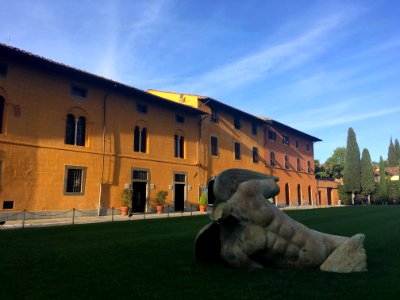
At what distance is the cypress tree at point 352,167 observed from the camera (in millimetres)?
47812

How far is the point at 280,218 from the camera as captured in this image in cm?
511

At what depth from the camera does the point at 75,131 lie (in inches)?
795

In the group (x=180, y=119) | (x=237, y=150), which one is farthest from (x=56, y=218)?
(x=237, y=150)

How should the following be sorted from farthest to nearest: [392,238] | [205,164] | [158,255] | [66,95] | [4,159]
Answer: [205,164], [66,95], [4,159], [392,238], [158,255]

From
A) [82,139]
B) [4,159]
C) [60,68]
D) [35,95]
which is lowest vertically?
[4,159]

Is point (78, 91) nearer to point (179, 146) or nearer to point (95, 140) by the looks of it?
point (95, 140)

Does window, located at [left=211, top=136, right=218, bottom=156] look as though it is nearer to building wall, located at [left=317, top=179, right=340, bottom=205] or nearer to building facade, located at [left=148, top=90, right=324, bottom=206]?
building facade, located at [left=148, top=90, right=324, bottom=206]

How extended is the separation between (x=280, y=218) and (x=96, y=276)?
2820mm

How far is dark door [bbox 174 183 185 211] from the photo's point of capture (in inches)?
1039

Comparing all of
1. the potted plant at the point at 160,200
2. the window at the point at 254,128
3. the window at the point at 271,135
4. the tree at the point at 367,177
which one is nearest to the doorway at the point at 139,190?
the potted plant at the point at 160,200

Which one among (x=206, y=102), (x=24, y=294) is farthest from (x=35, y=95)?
(x=24, y=294)

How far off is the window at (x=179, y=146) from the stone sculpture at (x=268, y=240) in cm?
2161

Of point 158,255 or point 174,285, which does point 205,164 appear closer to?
point 158,255

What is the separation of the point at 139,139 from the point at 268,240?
19761 millimetres
